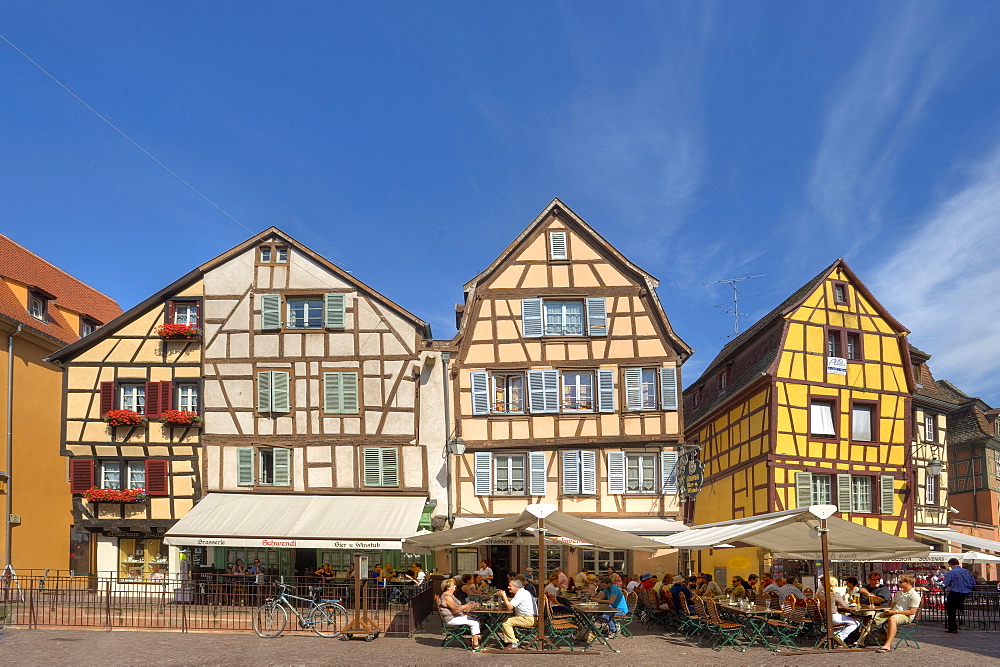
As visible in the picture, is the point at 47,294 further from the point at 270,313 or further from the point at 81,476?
the point at 270,313

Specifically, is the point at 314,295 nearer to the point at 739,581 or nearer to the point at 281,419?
the point at 281,419

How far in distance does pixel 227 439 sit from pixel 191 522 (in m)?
2.95

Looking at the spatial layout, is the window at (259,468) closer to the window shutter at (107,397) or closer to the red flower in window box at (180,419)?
the red flower in window box at (180,419)

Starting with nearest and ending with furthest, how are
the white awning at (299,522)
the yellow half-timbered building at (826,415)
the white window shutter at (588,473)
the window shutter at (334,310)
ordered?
the white awning at (299,522) → the white window shutter at (588,473) → the window shutter at (334,310) → the yellow half-timbered building at (826,415)

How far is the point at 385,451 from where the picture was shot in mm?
24656

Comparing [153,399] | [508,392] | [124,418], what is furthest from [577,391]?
[124,418]

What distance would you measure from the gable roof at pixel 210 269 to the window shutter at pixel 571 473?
5.07 metres

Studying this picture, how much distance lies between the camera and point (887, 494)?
26844mm

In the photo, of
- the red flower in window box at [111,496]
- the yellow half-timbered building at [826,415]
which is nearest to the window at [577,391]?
the yellow half-timbered building at [826,415]

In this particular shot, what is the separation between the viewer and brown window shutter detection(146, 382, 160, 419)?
2491cm

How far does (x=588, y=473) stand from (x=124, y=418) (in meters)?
12.3

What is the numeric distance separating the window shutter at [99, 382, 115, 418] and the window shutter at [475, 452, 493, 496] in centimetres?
988

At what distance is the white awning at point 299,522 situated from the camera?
21281mm

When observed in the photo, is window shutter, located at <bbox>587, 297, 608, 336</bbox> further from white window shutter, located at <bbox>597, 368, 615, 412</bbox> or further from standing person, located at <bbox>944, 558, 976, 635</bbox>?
standing person, located at <bbox>944, 558, 976, 635</bbox>
